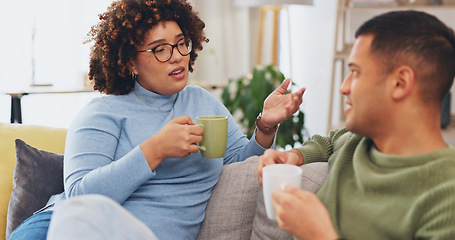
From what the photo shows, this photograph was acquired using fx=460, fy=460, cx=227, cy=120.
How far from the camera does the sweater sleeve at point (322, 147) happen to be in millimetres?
1382

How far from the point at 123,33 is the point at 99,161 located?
414 mm

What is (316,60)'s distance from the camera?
14.2 feet

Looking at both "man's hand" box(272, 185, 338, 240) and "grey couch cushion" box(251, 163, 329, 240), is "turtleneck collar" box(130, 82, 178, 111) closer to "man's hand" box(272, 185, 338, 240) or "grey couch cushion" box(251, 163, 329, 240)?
"grey couch cushion" box(251, 163, 329, 240)

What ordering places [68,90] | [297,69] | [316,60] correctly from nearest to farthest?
[68,90] < [316,60] < [297,69]

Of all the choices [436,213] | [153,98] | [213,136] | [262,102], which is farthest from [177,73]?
[262,102]

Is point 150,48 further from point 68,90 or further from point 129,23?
point 68,90

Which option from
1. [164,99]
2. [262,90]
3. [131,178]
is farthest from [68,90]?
[131,178]

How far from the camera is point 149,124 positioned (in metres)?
1.43

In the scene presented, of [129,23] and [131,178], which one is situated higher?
[129,23]

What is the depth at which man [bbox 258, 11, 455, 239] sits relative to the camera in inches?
35.4

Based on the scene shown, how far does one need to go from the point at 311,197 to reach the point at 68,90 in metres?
2.49

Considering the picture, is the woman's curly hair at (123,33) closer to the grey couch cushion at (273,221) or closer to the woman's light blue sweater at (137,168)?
the woman's light blue sweater at (137,168)

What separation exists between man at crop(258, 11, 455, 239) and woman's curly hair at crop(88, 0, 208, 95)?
0.67 m

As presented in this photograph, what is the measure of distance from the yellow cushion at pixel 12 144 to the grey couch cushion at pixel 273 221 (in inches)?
32.4
